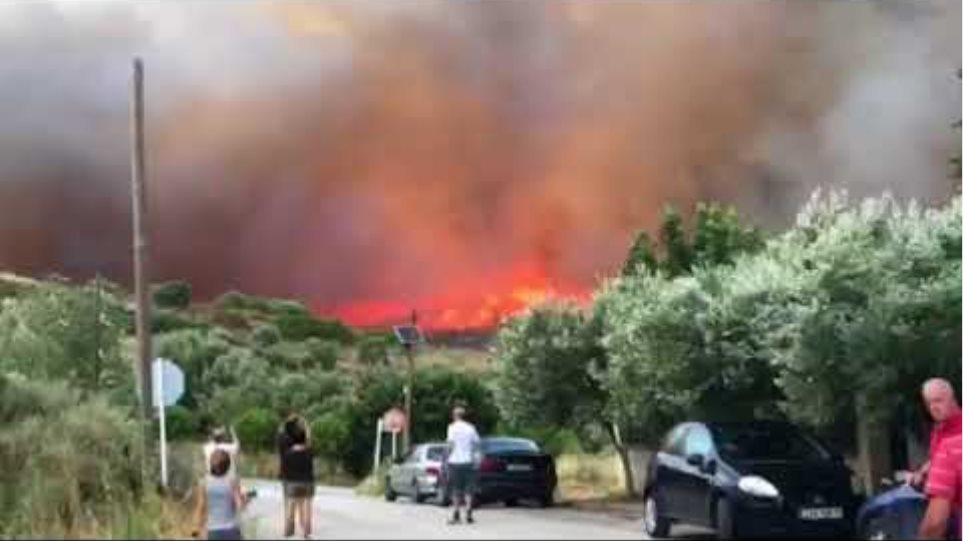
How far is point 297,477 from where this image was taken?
2156cm

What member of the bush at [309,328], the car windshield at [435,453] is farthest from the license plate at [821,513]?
the bush at [309,328]

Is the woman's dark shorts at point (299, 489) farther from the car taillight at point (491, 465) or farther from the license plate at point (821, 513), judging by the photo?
the car taillight at point (491, 465)

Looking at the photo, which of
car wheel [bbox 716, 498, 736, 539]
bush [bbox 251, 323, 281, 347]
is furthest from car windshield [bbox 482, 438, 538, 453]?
bush [bbox 251, 323, 281, 347]

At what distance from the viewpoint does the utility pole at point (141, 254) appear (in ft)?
80.6

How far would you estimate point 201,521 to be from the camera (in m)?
17.4

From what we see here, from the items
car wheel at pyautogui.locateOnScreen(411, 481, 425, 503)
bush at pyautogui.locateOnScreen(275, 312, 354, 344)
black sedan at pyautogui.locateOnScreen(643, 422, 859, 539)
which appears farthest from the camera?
bush at pyautogui.locateOnScreen(275, 312, 354, 344)

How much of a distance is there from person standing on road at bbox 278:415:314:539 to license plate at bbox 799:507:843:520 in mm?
6286

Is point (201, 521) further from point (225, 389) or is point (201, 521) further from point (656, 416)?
point (225, 389)

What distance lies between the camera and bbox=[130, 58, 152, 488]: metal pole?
24.6m

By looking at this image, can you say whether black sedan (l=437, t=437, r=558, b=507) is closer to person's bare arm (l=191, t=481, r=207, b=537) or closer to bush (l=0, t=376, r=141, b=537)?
bush (l=0, t=376, r=141, b=537)

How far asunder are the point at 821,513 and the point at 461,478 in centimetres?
636

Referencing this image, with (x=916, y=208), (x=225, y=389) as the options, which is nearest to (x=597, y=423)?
(x=916, y=208)

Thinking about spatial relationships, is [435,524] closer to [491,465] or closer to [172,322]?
[491,465]

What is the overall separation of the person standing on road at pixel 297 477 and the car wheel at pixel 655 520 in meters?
4.46
